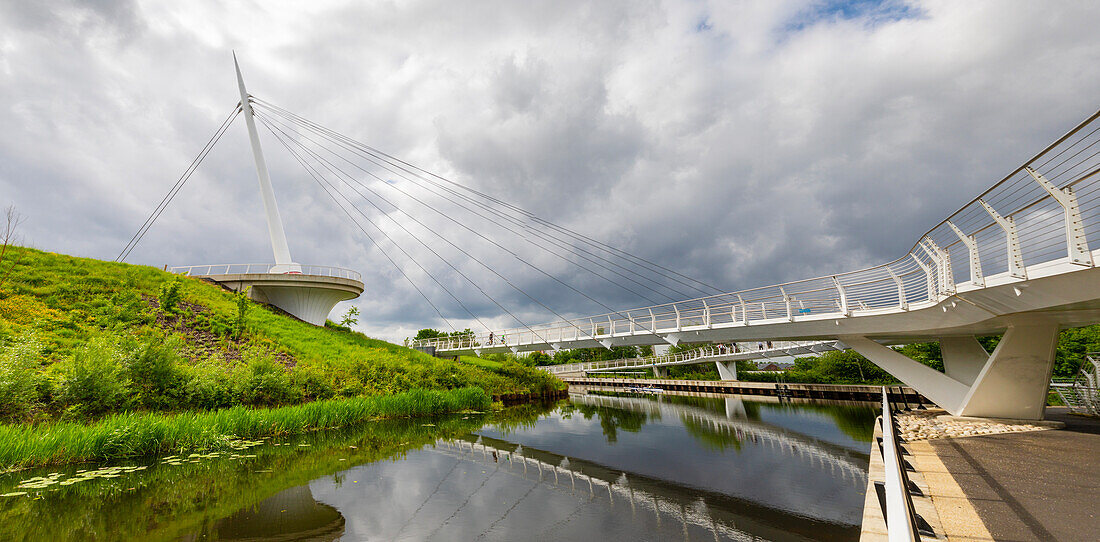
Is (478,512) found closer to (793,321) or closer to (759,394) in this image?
(793,321)

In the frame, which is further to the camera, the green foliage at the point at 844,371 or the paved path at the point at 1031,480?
the green foliage at the point at 844,371

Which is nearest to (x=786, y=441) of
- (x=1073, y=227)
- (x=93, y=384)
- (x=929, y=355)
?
(x=1073, y=227)

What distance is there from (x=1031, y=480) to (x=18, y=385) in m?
21.0

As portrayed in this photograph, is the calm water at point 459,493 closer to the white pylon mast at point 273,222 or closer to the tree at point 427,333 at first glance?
the white pylon mast at point 273,222

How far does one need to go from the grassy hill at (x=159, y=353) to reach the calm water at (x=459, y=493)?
348cm

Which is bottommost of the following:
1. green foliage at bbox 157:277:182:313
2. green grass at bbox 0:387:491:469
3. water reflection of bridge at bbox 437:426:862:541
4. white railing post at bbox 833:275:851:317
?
water reflection of bridge at bbox 437:426:862:541

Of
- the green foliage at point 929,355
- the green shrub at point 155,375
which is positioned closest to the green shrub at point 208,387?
the green shrub at point 155,375

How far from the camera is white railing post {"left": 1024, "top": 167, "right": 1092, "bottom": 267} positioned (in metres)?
7.09

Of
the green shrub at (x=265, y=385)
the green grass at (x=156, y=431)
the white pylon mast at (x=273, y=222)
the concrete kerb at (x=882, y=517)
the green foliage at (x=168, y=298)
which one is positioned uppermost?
the white pylon mast at (x=273, y=222)

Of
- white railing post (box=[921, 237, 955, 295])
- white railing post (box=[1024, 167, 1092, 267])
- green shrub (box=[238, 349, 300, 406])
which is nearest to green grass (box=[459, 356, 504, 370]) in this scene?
green shrub (box=[238, 349, 300, 406])

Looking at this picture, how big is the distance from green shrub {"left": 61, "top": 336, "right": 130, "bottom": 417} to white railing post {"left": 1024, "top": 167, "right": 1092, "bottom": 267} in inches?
860

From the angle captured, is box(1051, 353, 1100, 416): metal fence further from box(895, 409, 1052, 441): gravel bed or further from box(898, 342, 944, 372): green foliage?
box(898, 342, 944, 372): green foliage

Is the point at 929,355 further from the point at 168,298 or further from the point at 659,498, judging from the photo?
the point at 168,298

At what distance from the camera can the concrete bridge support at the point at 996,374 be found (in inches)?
446
